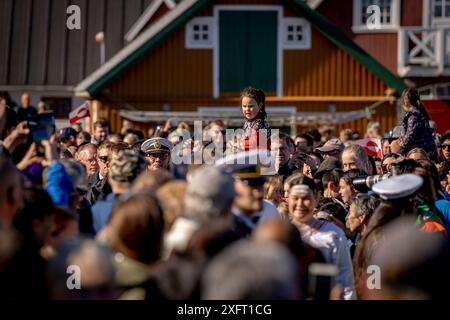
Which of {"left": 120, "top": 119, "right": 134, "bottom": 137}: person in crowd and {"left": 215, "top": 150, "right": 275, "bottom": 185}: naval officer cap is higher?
{"left": 120, "top": 119, "right": 134, "bottom": 137}: person in crowd

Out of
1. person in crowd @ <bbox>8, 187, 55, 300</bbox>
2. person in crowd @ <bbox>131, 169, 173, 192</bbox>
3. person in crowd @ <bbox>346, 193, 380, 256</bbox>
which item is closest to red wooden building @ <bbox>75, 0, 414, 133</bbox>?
person in crowd @ <bbox>346, 193, 380, 256</bbox>

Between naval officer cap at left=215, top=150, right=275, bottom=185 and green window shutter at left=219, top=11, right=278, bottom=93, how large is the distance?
67.7 ft

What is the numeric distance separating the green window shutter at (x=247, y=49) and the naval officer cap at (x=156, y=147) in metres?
17.2

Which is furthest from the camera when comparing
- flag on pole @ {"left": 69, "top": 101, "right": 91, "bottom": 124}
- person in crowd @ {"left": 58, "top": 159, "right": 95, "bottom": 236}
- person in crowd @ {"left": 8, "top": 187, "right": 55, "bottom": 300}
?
flag on pole @ {"left": 69, "top": 101, "right": 91, "bottom": 124}

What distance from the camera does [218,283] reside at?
455 cm

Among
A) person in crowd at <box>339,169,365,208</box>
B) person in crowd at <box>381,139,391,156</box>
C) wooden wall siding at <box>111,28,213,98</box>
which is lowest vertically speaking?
person in crowd at <box>339,169,365,208</box>

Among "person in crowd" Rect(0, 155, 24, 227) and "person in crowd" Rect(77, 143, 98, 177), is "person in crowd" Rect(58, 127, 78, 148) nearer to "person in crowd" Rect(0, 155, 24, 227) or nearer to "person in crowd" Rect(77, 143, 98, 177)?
"person in crowd" Rect(77, 143, 98, 177)

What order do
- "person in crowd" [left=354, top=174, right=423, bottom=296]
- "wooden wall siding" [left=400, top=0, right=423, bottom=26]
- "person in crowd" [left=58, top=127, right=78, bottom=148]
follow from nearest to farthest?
"person in crowd" [left=354, top=174, right=423, bottom=296] < "person in crowd" [left=58, top=127, right=78, bottom=148] < "wooden wall siding" [left=400, top=0, right=423, bottom=26]

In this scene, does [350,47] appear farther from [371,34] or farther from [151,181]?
[151,181]

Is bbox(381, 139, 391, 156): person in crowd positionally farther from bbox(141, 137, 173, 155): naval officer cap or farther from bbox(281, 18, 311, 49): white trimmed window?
bbox(281, 18, 311, 49): white trimmed window

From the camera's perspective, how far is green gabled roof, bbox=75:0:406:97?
27094mm

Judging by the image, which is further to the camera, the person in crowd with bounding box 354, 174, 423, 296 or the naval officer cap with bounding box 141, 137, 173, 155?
the naval officer cap with bounding box 141, 137, 173, 155

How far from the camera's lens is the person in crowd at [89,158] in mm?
11297
